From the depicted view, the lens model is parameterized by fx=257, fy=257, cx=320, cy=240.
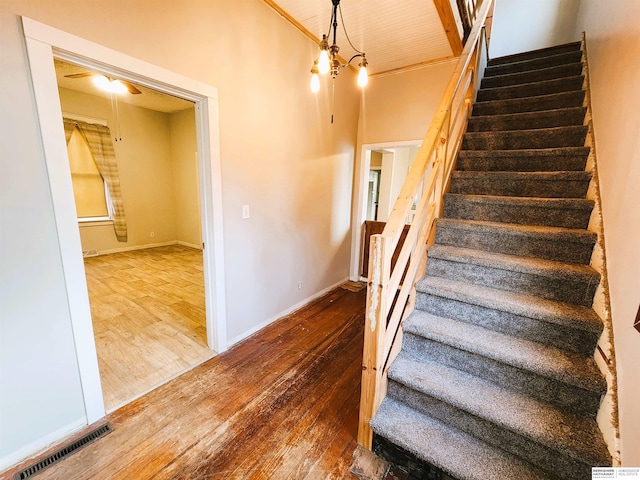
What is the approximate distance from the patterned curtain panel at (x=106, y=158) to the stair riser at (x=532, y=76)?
20.9 feet

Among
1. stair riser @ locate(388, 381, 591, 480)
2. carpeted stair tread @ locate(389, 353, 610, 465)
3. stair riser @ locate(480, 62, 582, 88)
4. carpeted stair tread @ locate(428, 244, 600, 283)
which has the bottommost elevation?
stair riser @ locate(388, 381, 591, 480)

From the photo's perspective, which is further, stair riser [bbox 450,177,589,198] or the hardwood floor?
the hardwood floor

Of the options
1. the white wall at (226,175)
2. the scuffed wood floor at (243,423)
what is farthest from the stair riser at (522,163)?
the scuffed wood floor at (243,423)

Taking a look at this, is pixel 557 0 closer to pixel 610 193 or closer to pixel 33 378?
pixel 610 193

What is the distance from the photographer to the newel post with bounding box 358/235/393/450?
1.13m

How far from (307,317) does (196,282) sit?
1972mm

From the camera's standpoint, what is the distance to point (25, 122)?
1186mm

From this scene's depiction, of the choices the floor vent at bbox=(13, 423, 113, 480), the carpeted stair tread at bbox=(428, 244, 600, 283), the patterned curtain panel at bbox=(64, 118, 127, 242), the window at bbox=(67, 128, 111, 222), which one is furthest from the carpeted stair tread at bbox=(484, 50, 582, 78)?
the window at bbox=(67, 128, 111, 222)

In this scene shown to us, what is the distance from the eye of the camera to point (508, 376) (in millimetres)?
1312

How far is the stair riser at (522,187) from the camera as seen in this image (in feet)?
5.93

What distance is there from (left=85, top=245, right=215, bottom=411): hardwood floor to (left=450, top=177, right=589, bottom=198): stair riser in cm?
262

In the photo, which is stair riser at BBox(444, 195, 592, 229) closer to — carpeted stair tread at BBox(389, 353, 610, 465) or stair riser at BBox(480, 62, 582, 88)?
carpeted stair tread at BBox(389, 353, 610, 465)

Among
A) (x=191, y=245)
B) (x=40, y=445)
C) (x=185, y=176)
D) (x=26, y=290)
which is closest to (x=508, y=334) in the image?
(x=26, y=290)

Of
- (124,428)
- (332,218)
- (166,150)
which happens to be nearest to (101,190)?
(166,150)
